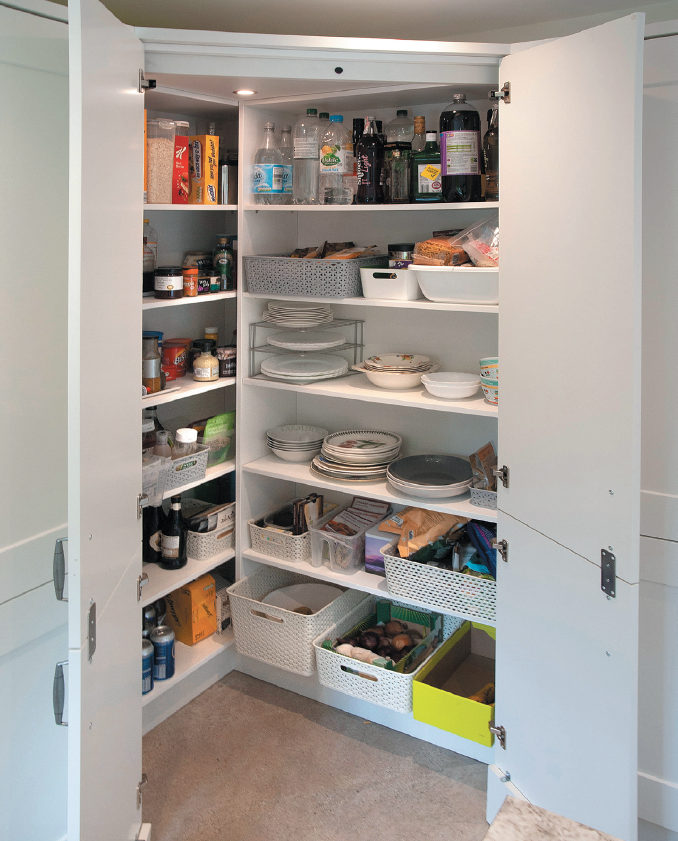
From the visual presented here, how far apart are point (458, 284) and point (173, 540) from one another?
4.10ft

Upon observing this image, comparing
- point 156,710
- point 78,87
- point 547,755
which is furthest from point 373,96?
point 156,710

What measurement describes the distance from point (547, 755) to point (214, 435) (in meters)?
1.46

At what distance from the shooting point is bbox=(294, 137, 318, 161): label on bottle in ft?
7.80

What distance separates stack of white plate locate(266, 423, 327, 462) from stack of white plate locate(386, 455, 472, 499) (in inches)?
13.3

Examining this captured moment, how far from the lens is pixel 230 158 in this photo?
262cm

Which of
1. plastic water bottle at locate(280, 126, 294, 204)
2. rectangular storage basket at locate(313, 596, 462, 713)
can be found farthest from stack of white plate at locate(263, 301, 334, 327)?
rectangular storage basket at locate(313, 596, 462, 713)

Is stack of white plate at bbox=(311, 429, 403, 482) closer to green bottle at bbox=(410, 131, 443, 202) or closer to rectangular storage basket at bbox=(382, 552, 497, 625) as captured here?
rectangular storage basket at bbox=(382, 552, 497, 625)

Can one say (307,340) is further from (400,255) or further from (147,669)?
(147,669)

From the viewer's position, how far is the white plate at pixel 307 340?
254 cm

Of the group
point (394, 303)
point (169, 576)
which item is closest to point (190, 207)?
point (394, 303)

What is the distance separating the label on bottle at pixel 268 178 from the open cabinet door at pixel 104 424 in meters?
0.59

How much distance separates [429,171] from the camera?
2201 mm

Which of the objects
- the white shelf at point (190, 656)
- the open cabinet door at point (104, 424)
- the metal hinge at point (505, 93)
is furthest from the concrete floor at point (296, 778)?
the metal hinge at point (505, 93)

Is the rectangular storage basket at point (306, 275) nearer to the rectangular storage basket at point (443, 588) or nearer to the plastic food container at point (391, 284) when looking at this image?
the plastic food container at point (391, 284)
